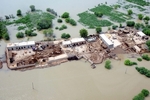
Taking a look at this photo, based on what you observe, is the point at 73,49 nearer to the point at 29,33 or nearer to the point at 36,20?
the point at 29,33

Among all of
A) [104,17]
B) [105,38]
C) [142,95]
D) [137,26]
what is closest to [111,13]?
[104,17]

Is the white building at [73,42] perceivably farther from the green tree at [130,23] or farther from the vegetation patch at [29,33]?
the green tree at [130,23]

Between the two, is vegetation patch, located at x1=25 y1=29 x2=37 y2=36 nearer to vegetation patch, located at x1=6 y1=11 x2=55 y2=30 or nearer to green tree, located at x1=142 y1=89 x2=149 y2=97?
vegetation patch, located at x1=6 y1=11 x2=55 y2=30

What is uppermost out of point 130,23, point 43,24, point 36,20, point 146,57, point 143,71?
point 36,20

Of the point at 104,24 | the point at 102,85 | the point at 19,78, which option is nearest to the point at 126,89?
the point at 102,85

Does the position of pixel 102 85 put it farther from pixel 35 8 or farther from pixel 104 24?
pixel 35 8

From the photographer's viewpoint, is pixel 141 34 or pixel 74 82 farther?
pixel 141 34
